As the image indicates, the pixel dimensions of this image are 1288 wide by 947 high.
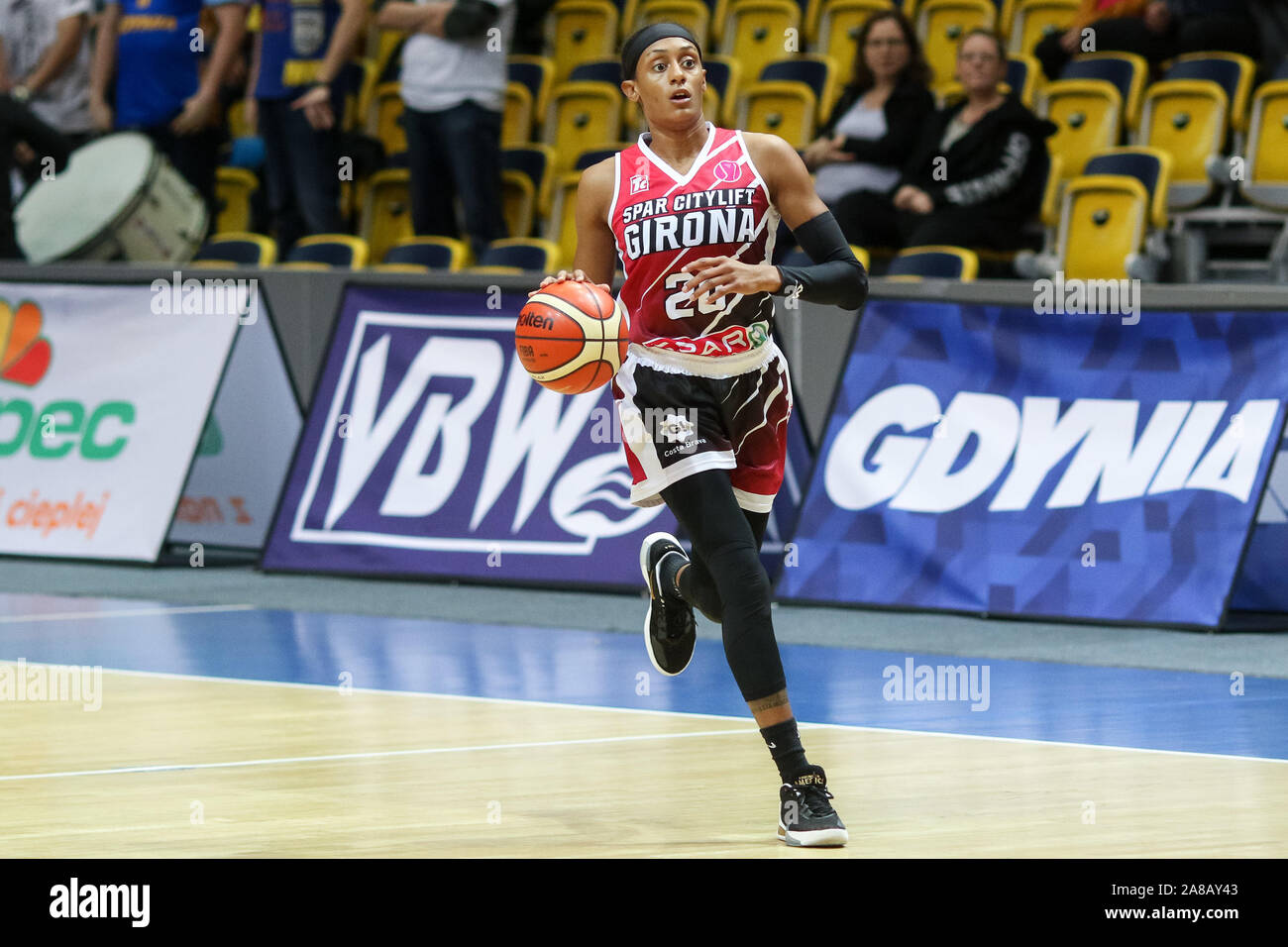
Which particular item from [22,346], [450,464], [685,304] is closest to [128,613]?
[450,464]

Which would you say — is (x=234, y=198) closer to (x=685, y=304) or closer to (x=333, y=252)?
(x=333, y=252)

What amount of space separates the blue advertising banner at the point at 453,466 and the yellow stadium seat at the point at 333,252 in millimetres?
1145

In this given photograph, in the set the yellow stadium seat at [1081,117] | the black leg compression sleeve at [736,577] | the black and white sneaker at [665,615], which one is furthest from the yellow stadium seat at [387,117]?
the black leg compression sleeve at [736,577]

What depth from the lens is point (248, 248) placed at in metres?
15.0

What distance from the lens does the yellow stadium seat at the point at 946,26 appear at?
1518 centimetres

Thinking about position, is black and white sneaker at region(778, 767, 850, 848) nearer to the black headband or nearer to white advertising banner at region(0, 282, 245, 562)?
the black headband

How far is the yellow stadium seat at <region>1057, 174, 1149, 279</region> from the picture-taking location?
12750 millimetres

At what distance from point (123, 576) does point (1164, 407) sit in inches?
257

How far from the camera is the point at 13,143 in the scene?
15.7 metres

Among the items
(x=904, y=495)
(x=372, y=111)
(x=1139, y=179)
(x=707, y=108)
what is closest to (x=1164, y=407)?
(x=904, y=495)

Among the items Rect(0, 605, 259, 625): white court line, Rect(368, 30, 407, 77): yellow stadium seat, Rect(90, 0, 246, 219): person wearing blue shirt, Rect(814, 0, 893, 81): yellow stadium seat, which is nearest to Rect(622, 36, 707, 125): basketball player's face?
Rect(0, 605, 259, 625): white court line

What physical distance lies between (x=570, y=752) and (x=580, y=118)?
8.94m

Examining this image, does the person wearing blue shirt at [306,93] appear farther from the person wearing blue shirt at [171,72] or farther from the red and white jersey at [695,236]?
the red and white jersey at [695,236]
